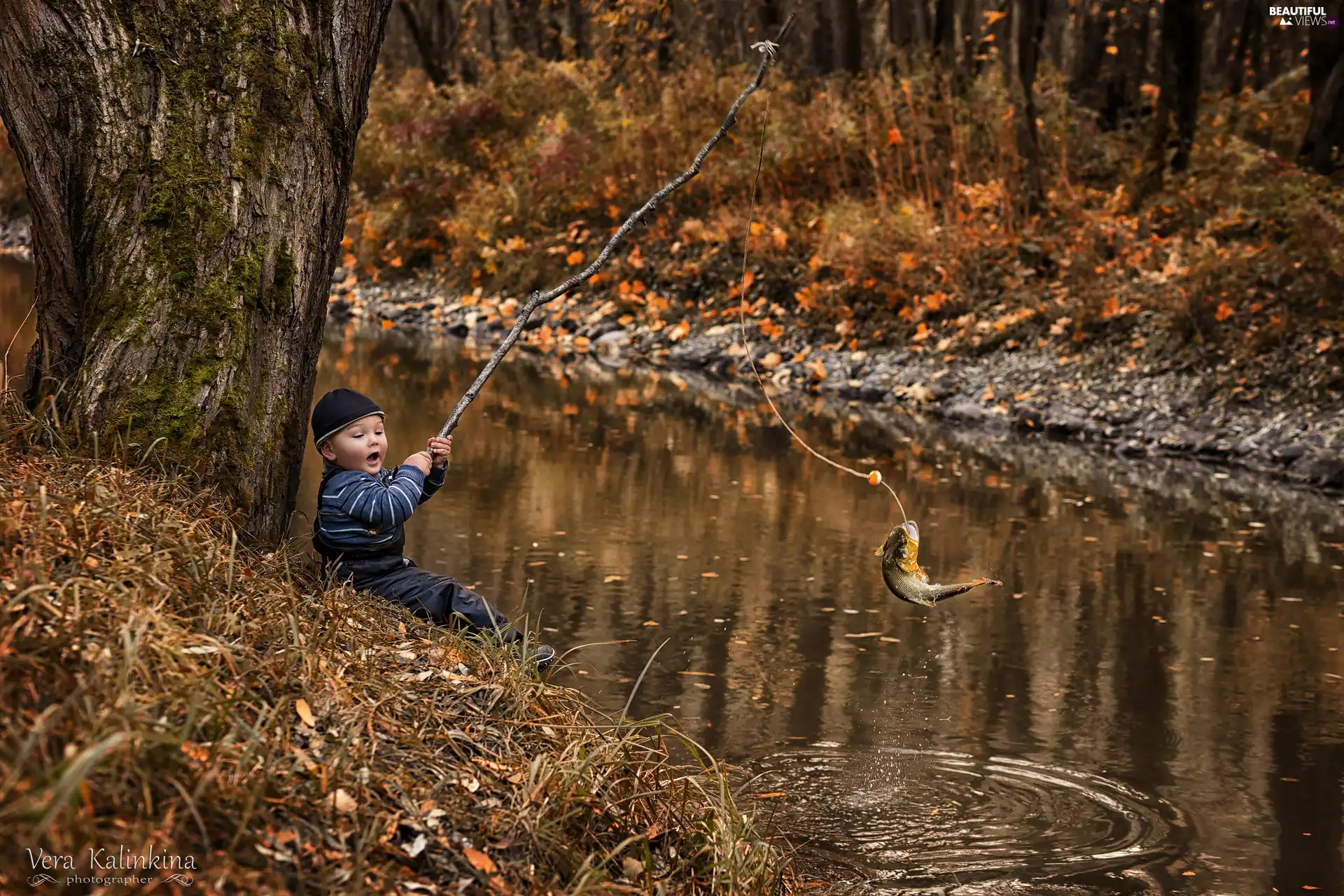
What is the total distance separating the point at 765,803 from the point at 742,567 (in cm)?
360

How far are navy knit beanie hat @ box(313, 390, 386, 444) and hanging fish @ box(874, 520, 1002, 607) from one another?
5.80ft

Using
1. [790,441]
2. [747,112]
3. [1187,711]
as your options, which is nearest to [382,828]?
[1187,711]

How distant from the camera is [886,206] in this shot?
18594mm

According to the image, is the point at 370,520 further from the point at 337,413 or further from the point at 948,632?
the point at 948,632

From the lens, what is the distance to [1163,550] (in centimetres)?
997

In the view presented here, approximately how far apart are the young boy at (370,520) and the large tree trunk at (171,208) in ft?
0.74

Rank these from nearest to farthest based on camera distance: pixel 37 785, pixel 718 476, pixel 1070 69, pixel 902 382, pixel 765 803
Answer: pixel 37 785, pixel 765 803, pixel 718 476, pixel 902 382, pixel 1070 69

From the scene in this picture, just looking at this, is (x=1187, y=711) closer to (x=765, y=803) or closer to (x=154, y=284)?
(x=765, y=803)

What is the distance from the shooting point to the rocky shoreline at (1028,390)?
13.2 m

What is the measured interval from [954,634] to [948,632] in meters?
0.04

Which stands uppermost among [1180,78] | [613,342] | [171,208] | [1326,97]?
[1180,78]

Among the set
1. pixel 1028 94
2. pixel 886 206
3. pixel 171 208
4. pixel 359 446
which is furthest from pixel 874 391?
pixel 171 208

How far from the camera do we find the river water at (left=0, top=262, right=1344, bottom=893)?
17.6 feet

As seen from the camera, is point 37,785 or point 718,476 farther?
point 718,476
